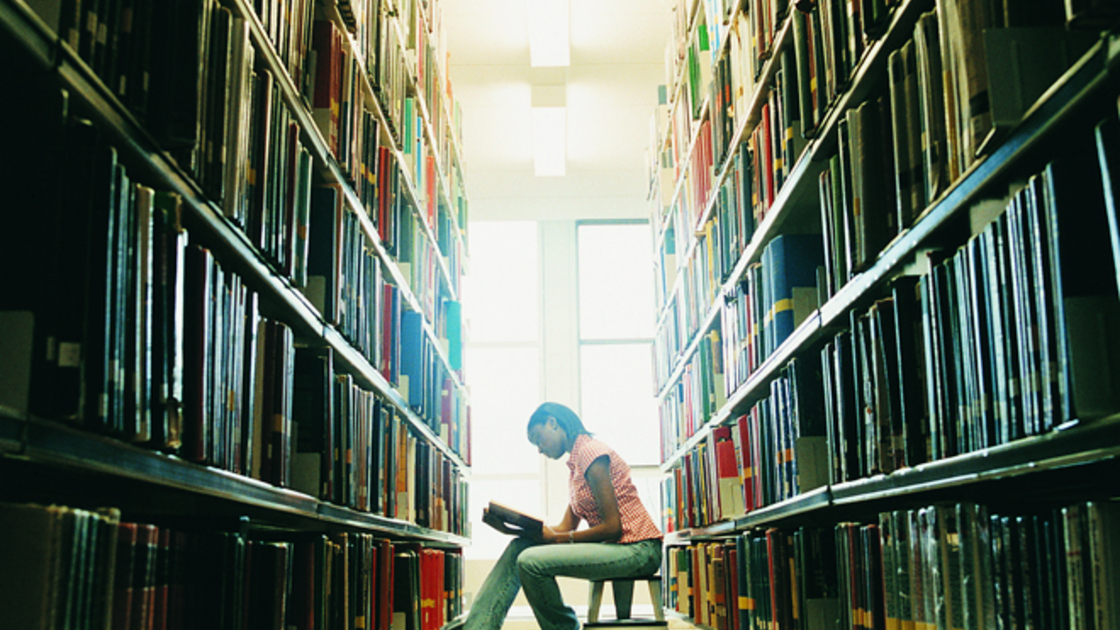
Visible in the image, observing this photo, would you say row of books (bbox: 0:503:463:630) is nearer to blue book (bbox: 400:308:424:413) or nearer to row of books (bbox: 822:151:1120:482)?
blue book (bbox: 400:308:424:413)

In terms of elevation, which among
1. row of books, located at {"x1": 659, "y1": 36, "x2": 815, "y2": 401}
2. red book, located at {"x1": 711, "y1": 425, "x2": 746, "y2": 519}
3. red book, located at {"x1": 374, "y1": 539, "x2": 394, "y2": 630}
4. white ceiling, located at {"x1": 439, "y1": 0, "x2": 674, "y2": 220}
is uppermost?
white ceiling, located at {"x1": 439, "y1": 0, "x2": 674, "y2": 220}

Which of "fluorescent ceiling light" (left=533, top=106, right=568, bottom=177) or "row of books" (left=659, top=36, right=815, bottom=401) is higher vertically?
"fluorescent ceiling light" (left=533, top=106, right=568, bottom=177)

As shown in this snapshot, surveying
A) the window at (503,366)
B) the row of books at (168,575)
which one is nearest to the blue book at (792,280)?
the row of books at (168,575)

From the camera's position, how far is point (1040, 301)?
1.03 m

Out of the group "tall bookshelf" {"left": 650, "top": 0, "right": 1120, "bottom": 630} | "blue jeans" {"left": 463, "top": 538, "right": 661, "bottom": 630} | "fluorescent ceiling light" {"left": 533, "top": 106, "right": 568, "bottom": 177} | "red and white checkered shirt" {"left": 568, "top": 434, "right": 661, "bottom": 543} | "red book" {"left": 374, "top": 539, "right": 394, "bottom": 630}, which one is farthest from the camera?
"fluorescent ceiling light" {"left": 533, "top": 106, "right": 568, "bottom": 177}

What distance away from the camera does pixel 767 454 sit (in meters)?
2.55

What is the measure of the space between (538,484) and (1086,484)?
238 inches

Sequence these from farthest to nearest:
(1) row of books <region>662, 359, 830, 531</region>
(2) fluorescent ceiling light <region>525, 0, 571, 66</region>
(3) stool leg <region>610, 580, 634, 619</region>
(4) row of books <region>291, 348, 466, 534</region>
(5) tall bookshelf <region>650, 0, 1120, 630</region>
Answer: (2) fluorescent ceiling light <region>525, 0, 571, 66</region> < (3) stool leg <region>610, 580, 634, 619</region> < (1) row of books <region>662, 359, 830, 531</region> < (4) row of books <region>291, 348, 466, 534</region> < (5) tall bookshelf <region>650, 0, 1120, 630</region>

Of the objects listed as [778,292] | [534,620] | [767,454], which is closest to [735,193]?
[778,292]

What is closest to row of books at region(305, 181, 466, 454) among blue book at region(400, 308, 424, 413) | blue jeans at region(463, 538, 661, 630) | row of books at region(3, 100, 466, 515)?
blue book at region(400, 308, 424, 413)

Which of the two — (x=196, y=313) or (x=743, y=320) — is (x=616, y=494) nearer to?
(x=743, y=320)

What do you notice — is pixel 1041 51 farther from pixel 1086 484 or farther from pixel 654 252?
pixel 654 252

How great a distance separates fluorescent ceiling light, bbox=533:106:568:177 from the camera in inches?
243

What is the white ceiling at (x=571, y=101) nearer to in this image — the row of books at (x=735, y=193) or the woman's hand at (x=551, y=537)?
the row of books at (x=735, y=193)
